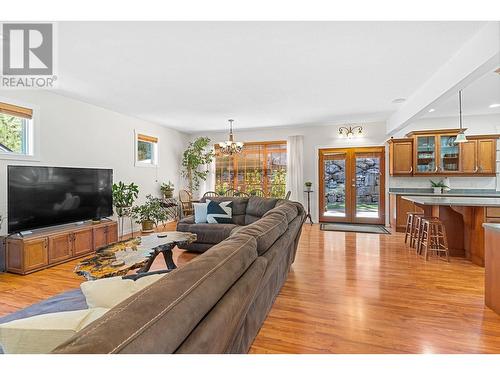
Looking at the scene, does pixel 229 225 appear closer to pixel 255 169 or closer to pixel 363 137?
pixel 255 169

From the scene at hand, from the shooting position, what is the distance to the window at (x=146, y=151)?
6.15 metres

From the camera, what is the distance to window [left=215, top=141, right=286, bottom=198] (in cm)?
755

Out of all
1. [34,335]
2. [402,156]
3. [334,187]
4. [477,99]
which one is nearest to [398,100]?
[477,99]

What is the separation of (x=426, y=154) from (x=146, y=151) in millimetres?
6509

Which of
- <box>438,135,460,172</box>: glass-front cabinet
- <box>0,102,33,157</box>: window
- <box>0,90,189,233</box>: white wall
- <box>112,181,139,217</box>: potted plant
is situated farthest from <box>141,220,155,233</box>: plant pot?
<box>438,135,460,172</box>: glass-front cabinet

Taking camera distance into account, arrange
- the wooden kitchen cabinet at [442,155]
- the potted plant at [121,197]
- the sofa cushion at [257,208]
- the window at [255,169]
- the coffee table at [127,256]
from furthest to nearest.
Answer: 1. the window at [255,169]
2. the wooden kitchen cabinet at [442,155]
3. the potted plant at [121,197]
4. the sofa cushion at [257,208]
5. the coffee table at [127,256]

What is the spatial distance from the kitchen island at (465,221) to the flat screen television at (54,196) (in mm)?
5249

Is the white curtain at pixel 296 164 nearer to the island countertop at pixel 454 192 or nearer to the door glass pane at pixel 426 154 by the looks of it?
the island countertop at pixel 454 192

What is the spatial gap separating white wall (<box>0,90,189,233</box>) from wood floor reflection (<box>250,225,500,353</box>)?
13.3ft

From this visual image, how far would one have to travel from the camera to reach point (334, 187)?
7137 millimetres

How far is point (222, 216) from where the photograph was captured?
450 cm

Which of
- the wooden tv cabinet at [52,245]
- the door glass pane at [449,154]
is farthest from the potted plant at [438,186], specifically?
the wooden tv cabinet at [52,245]
